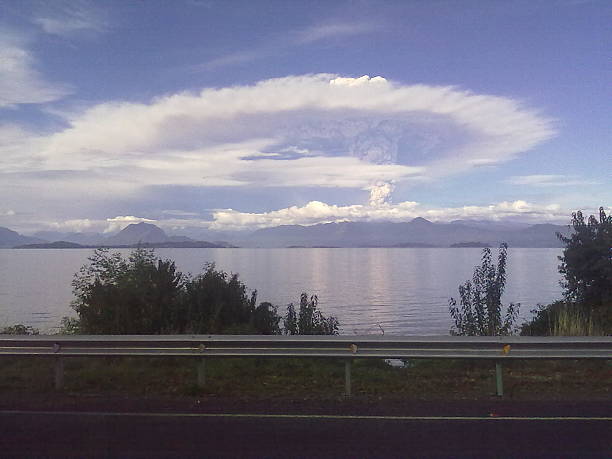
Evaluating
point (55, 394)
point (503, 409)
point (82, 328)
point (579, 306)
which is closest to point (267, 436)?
point (503, 409)

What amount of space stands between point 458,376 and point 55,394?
6500mm

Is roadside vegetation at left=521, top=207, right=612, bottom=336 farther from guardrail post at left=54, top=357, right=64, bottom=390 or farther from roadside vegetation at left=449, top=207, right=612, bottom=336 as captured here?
guardrail post at left=54, top=357, right=64, bottom=390

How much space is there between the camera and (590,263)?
693 inches

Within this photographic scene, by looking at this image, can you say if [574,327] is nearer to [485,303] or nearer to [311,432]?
[485,303]

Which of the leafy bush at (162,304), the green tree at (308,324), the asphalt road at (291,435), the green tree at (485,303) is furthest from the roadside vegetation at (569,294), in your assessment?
the asphalt road at (291,435)

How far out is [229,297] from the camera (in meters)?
17.0

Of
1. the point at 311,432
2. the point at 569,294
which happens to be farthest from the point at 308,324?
the point at 311,432

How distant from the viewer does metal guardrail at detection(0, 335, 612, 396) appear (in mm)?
9211

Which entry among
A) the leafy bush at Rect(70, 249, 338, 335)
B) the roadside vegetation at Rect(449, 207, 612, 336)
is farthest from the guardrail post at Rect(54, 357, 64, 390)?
the roadside vegetation at Rect(449, 207, 612, 336)

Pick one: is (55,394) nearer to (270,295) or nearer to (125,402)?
(125,402)

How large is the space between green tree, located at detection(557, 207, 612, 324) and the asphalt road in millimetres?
10881

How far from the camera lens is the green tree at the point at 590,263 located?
17.2 meters

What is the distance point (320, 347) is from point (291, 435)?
2.58 m

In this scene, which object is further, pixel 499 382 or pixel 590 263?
pixel 590 263
